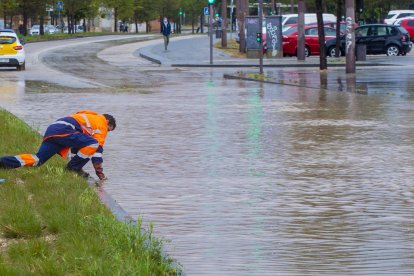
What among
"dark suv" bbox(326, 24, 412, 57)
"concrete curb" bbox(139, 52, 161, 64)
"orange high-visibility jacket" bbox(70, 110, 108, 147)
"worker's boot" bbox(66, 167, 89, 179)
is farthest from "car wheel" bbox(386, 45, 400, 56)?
"worker's boot" bbox(66, 167, 89, 179)

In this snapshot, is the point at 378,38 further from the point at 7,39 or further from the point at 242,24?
the point at 7,39

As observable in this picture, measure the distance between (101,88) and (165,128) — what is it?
12469 mm

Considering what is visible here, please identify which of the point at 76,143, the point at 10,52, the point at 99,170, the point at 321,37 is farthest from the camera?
the point at 10,52

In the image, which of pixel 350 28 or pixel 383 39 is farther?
pixel 383 39

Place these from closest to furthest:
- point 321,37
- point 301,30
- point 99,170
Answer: point 99,170
point 321,37
point 301,30

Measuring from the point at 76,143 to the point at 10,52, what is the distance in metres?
31.2

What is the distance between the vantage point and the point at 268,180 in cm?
1258

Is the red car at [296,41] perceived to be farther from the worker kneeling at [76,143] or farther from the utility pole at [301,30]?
the worker kneeling at [76,143]

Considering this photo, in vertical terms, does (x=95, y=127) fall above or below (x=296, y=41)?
below

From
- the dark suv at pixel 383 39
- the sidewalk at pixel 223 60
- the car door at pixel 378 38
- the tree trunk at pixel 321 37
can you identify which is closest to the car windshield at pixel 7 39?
the sidewalk at pixel 223 60

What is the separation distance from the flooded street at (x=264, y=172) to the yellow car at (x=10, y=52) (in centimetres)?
1313

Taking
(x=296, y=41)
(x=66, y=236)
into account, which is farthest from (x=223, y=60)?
(x=66, y=236)

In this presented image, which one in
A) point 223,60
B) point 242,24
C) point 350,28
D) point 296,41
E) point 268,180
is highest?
point 242,24

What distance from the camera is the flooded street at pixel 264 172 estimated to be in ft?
27.6
